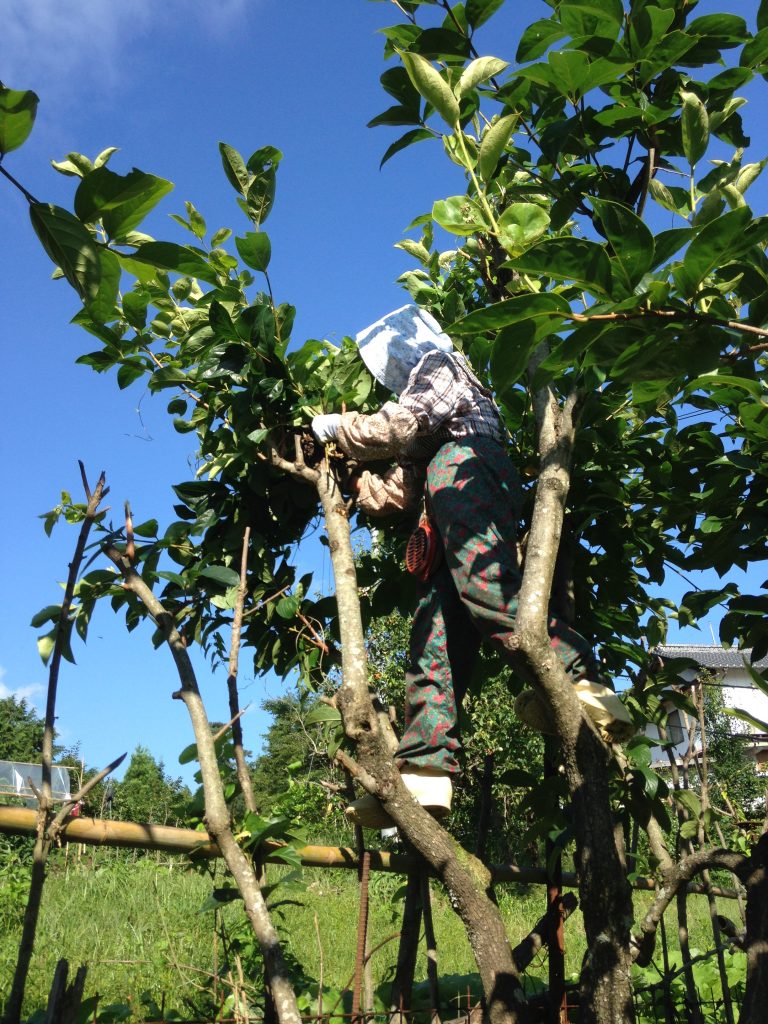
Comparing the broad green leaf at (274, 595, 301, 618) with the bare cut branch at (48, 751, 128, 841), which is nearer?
the bare cut branch at (48, 751, 128, 841)

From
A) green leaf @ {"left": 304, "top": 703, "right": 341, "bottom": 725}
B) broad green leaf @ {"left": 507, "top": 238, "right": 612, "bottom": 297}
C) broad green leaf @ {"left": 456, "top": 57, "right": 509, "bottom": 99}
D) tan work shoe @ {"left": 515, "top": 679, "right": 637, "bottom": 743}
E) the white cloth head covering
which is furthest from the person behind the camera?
the white cloth head covering

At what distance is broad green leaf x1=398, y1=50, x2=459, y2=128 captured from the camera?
1.71 meters

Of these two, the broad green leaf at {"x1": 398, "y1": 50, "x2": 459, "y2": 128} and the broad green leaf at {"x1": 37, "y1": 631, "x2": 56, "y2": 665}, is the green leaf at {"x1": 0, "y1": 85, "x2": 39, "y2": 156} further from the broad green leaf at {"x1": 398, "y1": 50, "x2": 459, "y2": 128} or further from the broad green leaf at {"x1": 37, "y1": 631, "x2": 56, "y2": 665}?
the broad green leaf at {"x1": 37, "y1": 631, "x2": 56, "y2": 665}

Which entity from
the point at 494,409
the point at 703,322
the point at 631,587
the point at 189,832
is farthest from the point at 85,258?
the point at 631,587

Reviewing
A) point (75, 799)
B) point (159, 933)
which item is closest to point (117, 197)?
point (75, 799)

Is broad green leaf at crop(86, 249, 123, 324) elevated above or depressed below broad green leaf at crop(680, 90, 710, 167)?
below

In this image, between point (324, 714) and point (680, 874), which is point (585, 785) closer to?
point (680, 874)

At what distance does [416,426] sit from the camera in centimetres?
239

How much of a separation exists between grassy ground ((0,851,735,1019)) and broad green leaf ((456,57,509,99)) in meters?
2.59

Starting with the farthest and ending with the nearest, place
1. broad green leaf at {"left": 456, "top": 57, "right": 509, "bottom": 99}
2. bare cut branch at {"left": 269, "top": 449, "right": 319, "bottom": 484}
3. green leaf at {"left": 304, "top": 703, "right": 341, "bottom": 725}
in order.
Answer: bare cut branch at {"left": 269, "top": 449, "right": 319, "bottom": 484} → green leaf at {"left": 304, "top": 703, "right": 341, "bottom": 725} → broad green leaf at {"left": 456, "top": 57, "right": 509, "bottom": 99}

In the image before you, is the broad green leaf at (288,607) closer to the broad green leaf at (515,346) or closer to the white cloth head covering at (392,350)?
the white cloth head covering at (392,350)

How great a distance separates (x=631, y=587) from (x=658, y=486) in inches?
14.2

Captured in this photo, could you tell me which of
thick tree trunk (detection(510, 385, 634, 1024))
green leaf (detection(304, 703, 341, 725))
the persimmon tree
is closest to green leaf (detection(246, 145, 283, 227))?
the persimmon tree

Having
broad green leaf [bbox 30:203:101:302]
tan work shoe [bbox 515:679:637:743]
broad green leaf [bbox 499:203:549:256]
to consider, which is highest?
broad green leaf [bbox 499:203:549:256]
